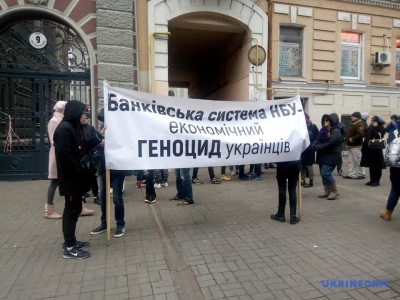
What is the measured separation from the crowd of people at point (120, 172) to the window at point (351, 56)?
427 centimetres

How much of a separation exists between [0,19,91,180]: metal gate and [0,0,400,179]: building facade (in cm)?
3

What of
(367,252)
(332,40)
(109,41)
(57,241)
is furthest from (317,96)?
(57,241)

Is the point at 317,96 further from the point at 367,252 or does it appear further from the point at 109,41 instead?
the point at 367,252

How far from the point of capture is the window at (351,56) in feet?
40.1

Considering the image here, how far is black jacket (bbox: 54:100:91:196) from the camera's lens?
350 centimetres

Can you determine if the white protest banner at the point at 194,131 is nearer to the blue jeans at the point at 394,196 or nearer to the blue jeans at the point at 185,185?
the blue jeans at the point at 185,185

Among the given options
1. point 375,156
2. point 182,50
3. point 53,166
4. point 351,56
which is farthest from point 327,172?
point 182,50

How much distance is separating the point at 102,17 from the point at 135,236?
7161 millimetres

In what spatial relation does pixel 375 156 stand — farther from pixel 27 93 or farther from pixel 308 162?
pixel 27 93

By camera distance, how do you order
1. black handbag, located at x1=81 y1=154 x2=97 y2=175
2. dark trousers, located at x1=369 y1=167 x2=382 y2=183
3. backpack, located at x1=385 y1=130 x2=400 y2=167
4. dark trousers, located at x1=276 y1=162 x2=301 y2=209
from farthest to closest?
1. dark trousers, located at x1=369 y1=167 x2=382 y2=183
2. dark trousers, located at x1=276 y1=162 x2=301 y2=209
3. backpack, located at x1=385 y1=130 x2=400 y2=167
4. black handbag, located at x1=81 y1=154 x2=97 y2=175

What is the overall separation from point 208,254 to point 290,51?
9.90 metres

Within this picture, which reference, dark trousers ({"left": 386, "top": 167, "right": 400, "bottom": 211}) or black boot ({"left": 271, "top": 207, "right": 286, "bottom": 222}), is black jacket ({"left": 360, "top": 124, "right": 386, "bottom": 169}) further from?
black boot ({"left": 271, "top": 207, "right": 286, "bottom": 222})

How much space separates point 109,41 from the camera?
900cm

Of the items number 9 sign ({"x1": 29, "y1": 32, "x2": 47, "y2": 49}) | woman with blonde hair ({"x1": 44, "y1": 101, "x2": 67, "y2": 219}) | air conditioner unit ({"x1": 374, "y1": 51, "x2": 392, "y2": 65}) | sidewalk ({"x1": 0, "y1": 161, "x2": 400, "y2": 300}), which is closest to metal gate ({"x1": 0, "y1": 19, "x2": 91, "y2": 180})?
number 9 sign ({"x1": 29, "y1": 32, "x2": 47, "y2": 49})
